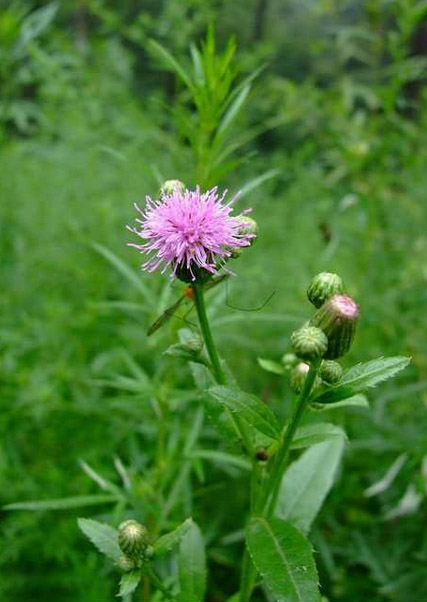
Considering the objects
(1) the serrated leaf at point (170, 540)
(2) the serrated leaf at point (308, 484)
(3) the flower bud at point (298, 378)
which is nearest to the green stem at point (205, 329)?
(3) the flower bud at point (298, 378)

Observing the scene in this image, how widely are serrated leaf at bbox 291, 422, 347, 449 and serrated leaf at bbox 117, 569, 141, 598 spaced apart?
294 millimetres

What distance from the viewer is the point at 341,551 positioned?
6.01ft

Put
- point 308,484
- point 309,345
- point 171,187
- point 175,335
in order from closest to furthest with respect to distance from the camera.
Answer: point 309,345 < point 171,187 < point 308,484 < point 175,335

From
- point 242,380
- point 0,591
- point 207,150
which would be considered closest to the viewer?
point 207,150

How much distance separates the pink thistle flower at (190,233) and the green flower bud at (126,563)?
17.0 inches

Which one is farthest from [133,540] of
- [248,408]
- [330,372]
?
[330,372]

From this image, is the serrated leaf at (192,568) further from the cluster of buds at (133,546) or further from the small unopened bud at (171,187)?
the small unopened bud at (171,187)

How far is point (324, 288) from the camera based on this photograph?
→ 957 millimetres

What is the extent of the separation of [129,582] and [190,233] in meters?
0.51

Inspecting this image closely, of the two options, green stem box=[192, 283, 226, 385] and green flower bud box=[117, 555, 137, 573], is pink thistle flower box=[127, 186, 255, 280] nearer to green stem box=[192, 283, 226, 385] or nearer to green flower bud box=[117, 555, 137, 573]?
green stem box=[192, 283, 226, 385]

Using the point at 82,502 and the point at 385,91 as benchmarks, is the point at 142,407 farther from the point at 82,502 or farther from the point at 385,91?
the point at 385,91

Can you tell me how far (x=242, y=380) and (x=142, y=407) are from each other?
406 mm

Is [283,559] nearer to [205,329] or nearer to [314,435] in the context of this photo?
[314,435]

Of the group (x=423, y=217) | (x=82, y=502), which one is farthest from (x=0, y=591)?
(x=423, y=217)
